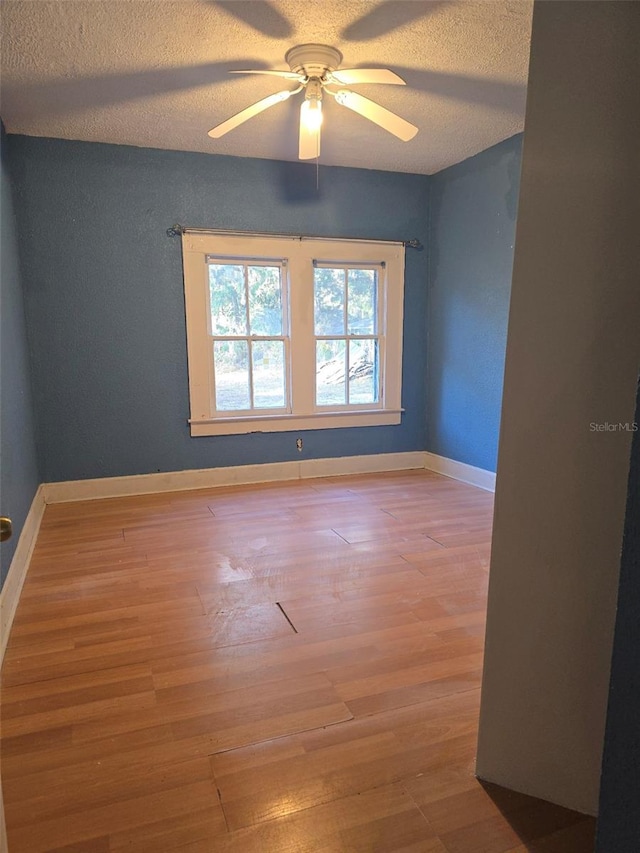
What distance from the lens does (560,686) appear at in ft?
3.93

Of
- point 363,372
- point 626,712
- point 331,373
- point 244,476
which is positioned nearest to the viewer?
point 626,712

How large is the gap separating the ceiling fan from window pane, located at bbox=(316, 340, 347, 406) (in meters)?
1.83

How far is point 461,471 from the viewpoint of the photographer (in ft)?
14.4

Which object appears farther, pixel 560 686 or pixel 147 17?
pixel 147 17

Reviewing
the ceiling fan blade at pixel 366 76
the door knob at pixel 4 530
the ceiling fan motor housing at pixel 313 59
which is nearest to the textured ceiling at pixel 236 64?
the ceiling fan motor housing at pixel 313 59

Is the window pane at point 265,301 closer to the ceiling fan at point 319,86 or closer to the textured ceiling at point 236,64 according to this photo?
the textured ceiling at point 236,64

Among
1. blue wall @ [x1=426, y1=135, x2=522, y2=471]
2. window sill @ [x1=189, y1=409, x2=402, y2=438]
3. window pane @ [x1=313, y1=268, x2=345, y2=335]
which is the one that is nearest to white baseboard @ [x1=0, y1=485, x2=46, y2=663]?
window sill @ [x1=189, y1=409, x2=402, y2=438]

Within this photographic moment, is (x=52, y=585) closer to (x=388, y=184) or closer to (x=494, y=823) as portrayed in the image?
(x=494, y=823)

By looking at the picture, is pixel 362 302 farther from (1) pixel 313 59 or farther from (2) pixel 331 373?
(1) pixel 313 59

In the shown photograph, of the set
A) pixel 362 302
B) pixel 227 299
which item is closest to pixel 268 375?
pixel 227 299

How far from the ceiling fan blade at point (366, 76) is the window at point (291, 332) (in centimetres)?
173

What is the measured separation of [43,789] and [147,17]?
277 cm

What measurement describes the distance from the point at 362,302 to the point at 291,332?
718 mm

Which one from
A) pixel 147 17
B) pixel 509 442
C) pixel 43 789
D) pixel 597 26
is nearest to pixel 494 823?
pixel 509 442
